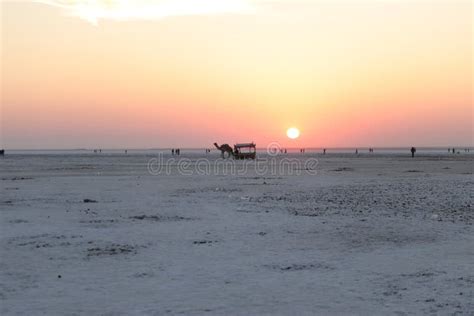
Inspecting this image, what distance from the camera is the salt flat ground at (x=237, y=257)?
8.01 meters

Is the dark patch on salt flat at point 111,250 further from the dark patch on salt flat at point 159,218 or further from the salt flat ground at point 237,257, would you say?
the dark patch on salt flat at point 159,218

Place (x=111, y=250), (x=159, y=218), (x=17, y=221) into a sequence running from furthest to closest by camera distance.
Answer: (x=159, y=218), (x=17, y=221), (x=111, y=250)

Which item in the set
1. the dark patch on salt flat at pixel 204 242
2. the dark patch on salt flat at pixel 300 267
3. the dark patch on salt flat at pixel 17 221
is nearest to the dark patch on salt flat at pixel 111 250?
the dark patch on salt flat at pixel 204 242

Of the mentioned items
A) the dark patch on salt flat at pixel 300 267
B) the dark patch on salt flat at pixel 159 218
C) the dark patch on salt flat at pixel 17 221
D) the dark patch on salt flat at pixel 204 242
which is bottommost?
the dark patch on salt flat at pixel 300 267

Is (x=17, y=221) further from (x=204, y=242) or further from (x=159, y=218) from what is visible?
(x=204, y=242)

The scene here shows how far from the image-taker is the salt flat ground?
26.3 ft

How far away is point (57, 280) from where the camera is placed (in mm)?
9227

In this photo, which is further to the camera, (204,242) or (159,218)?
(159,218)

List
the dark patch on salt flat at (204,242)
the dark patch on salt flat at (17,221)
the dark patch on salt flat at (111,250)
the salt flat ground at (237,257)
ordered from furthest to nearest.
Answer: the dark patch on salt flat at (17,221), the dark patch on salt flat at (204,242), the dark patch on salt flat at (111,250), the salt flat ground at (237,257)

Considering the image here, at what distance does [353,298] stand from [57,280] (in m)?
5.08

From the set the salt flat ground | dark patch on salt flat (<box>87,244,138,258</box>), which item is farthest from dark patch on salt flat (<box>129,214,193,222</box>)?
dark patch on salt flat (<box>87,244,138,258</box>)

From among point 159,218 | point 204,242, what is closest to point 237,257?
point 204,242

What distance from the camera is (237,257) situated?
11.0 m

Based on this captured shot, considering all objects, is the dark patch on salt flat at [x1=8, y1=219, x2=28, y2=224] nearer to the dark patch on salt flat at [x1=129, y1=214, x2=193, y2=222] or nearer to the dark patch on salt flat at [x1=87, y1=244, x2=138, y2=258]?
the dark patch on salt flat at [x1=129, y1=214, x2=193, y2=222]
